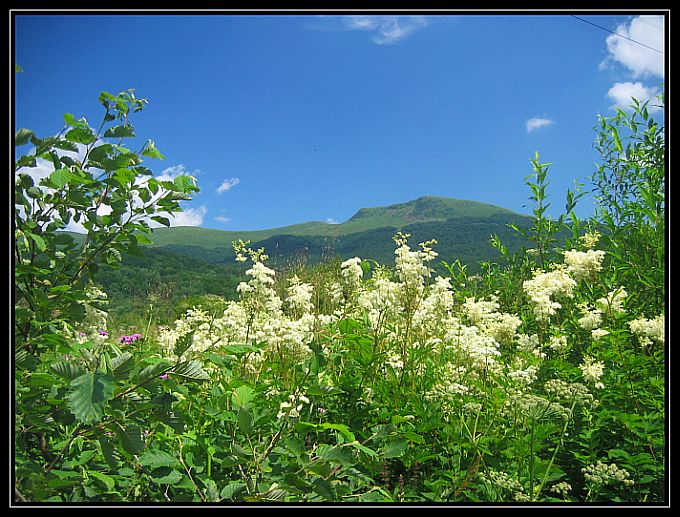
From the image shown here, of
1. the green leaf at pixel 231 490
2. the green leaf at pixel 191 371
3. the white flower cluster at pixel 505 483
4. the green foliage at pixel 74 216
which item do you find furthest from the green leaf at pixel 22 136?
the white flower cluster at pixel 505 483

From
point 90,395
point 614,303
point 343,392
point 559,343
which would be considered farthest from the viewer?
point 614,303

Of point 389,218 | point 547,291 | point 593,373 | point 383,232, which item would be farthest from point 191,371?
point 389,218

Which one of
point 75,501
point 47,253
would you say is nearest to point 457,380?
point 75,501

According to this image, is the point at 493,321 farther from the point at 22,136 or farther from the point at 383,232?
the point at 383,232

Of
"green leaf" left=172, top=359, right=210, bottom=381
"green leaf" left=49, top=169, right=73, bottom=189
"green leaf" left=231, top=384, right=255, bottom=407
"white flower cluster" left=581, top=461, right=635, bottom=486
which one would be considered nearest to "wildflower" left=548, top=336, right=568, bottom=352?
"white flower cluster" left=581, top=461, right=635, bottom=486

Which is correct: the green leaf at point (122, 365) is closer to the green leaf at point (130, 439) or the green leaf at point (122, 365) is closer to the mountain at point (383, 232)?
the green leaf at point (130, 439)
